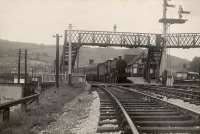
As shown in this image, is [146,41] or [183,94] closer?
[183,94]

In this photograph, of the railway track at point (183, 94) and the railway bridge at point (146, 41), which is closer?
the railway track at point (183, 94)

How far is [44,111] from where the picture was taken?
12703 millimetres

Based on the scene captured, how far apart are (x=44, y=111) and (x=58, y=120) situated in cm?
231

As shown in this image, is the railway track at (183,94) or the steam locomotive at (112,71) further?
the steam locomotive at (112,71)

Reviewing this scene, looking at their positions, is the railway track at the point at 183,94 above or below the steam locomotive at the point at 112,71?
below

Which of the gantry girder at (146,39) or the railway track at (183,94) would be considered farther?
the gantry girder at (146,39)

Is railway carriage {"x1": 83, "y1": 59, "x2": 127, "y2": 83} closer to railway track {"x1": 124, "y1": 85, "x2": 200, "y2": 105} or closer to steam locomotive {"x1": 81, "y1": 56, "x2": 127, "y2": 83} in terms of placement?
steam locomotive {"x1": 81, "y1": 56, "x2": 127, "y2": 83}

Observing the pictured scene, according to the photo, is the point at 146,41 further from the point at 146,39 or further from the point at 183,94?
the point at 183,94

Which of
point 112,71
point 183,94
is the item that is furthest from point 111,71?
point 183,94

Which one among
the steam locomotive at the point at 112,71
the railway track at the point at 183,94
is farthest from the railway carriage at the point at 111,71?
the railway track at the point at 183,94

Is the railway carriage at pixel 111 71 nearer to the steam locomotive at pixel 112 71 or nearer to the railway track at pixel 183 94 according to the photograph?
the steam locomotive at pixel 112 71

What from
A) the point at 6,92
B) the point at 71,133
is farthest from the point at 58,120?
the point at 6,92

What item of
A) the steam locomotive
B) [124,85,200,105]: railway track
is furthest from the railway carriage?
[124,85,200,105]: railway track

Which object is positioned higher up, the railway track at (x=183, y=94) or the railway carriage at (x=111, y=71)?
the railway carriage at (x=111, y=71)
